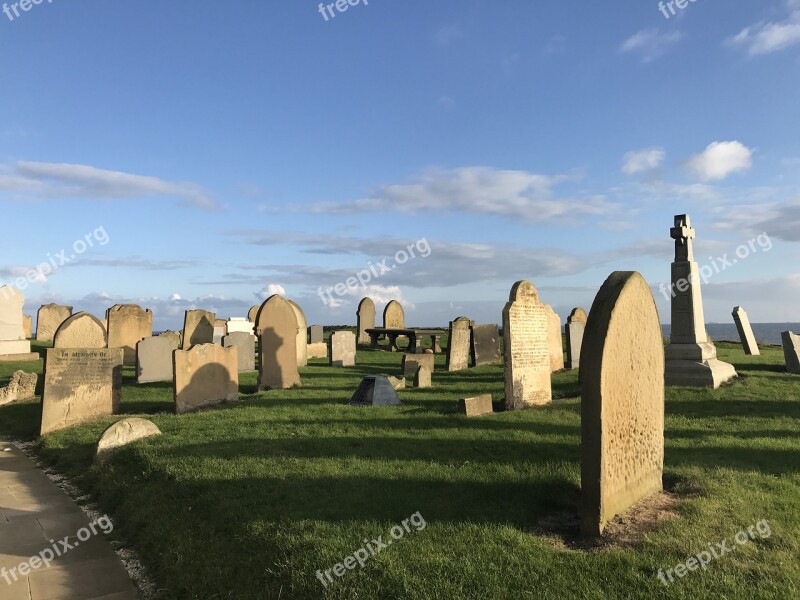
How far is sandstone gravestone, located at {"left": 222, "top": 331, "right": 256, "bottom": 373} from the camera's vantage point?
669 inches

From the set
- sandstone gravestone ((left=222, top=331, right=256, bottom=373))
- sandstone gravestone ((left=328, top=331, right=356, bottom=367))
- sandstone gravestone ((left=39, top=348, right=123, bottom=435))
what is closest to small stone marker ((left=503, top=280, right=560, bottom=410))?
sandstone gravestone ((left=39, top=348, right=123, bottom=435))

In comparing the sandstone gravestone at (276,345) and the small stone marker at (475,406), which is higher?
the sandstone gravestone at (276,345)

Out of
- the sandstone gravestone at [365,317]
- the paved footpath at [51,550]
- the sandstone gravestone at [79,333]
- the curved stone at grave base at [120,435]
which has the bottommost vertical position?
the paved footpath at [51,550]

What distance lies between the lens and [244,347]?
1722cm

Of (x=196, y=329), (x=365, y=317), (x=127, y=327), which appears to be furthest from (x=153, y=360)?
(x=365, y=317)

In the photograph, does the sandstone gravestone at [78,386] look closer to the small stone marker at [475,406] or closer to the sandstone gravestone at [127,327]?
the small stone marker at [475,406]

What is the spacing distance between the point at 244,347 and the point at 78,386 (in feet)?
23.6

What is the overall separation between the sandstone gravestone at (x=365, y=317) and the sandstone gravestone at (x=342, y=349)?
9126mm

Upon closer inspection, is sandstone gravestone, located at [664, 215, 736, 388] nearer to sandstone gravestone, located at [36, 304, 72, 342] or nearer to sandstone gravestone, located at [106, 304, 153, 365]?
sandstone gravestone, located at [106, 304, 153, 365]

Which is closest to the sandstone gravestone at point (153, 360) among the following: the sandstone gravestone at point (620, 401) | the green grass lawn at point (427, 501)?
the green grass lawn at point (427, 501)

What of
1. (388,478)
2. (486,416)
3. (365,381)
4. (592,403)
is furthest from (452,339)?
(592,403)

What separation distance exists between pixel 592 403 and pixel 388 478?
227cm

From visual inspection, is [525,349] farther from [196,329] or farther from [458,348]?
[196,329]

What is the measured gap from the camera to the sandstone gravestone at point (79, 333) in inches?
494
